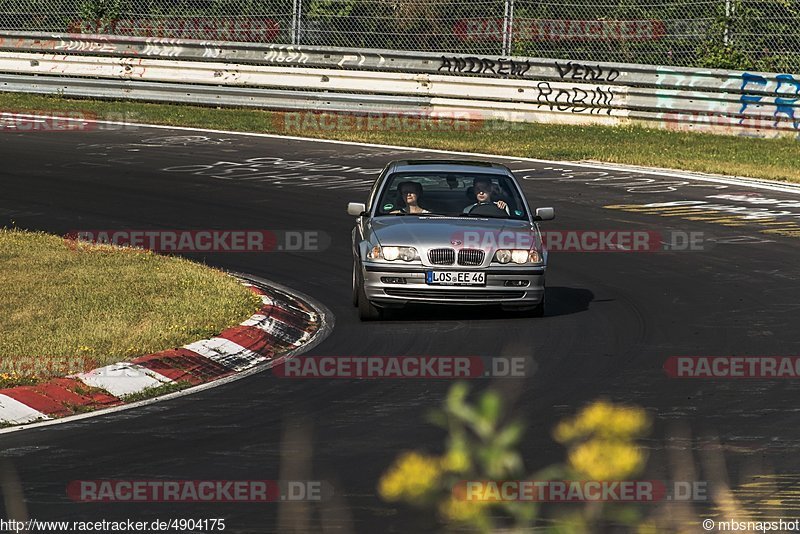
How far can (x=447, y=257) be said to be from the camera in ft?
38.4

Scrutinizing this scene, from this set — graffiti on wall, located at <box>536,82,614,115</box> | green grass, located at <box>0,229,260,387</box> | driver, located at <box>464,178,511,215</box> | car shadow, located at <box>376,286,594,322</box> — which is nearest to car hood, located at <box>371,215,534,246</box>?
driver, located at <box>464,178,511,215</box>

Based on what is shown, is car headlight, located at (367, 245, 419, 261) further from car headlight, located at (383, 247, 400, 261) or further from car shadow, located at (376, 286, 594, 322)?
car shadow, located at (376, 286, 594, 322)

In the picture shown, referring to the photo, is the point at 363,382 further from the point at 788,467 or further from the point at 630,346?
the point at 788,467

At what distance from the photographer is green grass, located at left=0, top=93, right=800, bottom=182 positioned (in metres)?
22.6

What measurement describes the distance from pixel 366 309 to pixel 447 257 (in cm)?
84

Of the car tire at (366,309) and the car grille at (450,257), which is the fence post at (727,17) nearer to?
the car grille at (450,257)

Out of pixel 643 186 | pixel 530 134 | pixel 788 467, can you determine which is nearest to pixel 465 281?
pixel 788 467

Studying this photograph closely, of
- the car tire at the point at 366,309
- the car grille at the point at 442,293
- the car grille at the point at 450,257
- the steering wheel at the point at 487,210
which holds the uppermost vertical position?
the steering wheel at the point at 487,210

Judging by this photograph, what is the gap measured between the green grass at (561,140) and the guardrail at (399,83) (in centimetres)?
32

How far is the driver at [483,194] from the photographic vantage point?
12.7 meters

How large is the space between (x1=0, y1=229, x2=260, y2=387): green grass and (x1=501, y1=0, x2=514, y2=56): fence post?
12.5m

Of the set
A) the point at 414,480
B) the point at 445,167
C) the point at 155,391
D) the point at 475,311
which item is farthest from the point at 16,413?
the point at 414,480

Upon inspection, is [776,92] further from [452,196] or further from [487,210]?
[487,210]

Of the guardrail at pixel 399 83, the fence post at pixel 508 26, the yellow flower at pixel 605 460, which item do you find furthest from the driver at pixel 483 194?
the fence post at pixel 508 26
